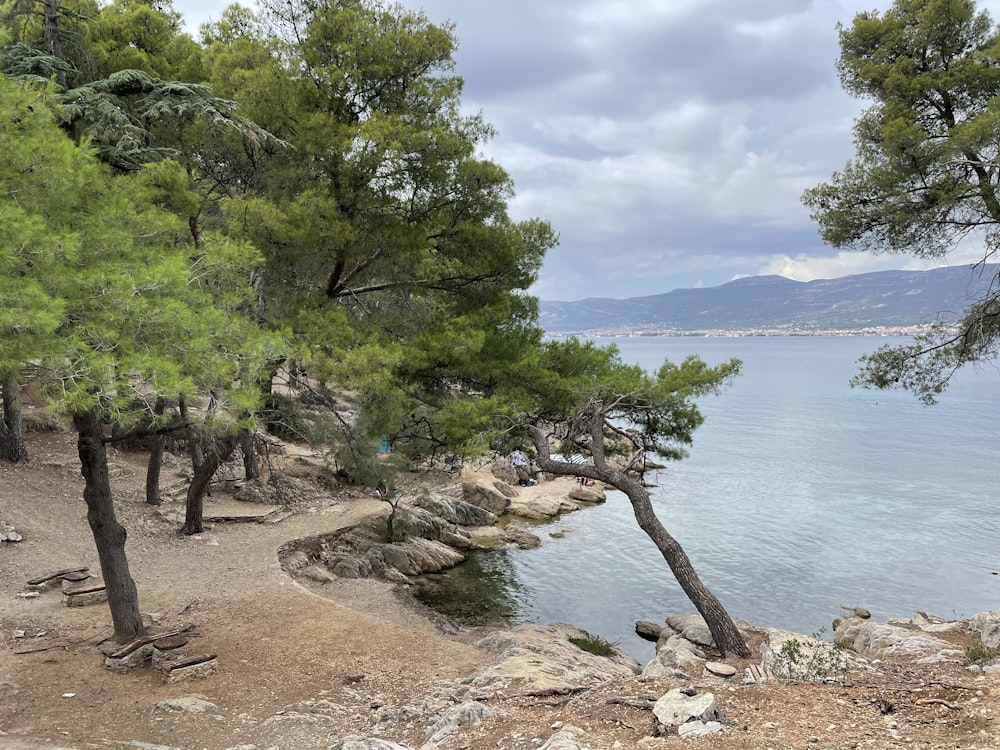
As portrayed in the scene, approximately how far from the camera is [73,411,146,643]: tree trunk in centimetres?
780

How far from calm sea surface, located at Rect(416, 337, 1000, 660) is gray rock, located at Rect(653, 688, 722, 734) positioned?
8937mm

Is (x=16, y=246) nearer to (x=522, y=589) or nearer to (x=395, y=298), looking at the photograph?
(x=395, y=298)

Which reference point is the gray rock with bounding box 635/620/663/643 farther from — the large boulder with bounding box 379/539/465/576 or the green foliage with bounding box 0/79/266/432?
the green foliage with bounding box 0/79/266/432

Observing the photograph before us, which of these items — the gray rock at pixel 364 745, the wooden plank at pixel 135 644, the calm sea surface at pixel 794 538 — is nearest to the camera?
the gray rock at pixel 364 745

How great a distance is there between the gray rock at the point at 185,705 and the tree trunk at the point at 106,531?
2.06 metres

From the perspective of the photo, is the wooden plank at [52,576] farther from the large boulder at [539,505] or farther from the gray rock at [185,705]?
the large boulder at [539,505]

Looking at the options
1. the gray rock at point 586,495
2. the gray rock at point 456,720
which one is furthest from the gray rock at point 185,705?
the gray rock at point 586,495

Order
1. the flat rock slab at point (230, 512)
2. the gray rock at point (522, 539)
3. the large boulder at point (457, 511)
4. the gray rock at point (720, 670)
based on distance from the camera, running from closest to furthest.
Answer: the gray rock at point (720, 670) → the flat rock slab at point (230, 512) → the gray rock at point (522, 539) → the large boulder at point (457, 511)

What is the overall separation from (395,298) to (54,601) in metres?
8.38

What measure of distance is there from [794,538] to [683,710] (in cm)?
2106

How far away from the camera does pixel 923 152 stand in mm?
9961

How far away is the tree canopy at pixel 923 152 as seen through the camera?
9.74m

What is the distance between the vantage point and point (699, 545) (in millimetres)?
22734

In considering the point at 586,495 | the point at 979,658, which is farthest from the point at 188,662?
the point at 586,495
